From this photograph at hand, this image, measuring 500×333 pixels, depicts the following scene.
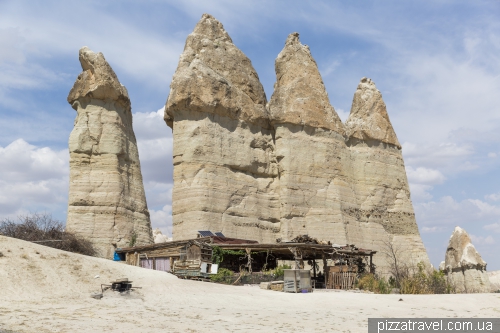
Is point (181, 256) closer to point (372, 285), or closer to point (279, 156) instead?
point (372, 285)

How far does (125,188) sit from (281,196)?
9041mm

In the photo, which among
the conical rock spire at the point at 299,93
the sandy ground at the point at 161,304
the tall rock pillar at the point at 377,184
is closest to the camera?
the sandy ground at the point at 161,304

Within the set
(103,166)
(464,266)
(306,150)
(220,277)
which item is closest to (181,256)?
(220,277)

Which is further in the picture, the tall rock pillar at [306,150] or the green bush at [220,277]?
the tall rock pillar at [306,150]

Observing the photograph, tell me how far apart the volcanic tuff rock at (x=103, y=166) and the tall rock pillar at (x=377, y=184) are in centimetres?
1308

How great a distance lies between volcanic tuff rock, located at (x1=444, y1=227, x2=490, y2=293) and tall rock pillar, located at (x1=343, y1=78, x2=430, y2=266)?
14.1 ft

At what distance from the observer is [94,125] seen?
1214 inches

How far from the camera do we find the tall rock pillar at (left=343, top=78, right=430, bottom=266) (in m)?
34.9

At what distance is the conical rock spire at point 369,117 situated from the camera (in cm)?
3738

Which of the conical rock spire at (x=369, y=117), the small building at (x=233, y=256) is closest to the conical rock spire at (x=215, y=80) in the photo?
the conical rock spire at (x=369, y=117)

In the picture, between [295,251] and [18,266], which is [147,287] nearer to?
[18,266]

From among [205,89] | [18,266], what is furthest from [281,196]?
[18,266]

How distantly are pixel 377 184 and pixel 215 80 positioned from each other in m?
13.0

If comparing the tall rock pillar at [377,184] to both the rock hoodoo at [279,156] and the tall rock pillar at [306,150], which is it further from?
the tall rock pillar at [306,150]
